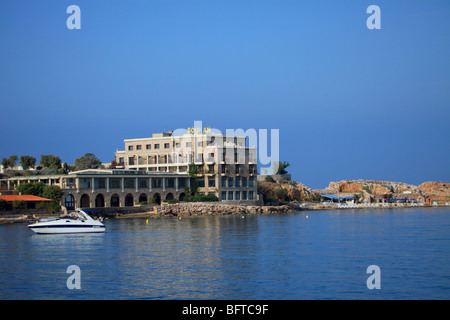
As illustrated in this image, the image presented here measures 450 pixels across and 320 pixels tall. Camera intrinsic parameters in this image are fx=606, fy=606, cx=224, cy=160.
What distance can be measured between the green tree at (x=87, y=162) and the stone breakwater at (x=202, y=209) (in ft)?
120

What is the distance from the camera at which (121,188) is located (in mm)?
106875

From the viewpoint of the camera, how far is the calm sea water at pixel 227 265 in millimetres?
31250

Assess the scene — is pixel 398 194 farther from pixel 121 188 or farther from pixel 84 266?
pixel 84 266

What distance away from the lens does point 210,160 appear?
120 meters

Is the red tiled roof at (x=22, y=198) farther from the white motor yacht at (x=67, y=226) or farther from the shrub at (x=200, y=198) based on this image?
the shrub at (x=200, y=198)

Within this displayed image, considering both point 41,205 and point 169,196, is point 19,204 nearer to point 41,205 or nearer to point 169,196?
point 41,205

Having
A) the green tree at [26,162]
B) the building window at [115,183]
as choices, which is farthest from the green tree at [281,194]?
the green tree at [26,162]

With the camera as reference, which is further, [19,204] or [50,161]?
[50,161]

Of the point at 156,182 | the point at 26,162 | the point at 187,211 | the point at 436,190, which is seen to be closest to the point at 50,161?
the point at 26,162

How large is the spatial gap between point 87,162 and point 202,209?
40.2m

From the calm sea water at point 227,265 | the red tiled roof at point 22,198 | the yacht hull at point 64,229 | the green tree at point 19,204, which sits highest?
the red tiled roof at point 22,198

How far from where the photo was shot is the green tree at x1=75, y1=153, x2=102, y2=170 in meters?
139
